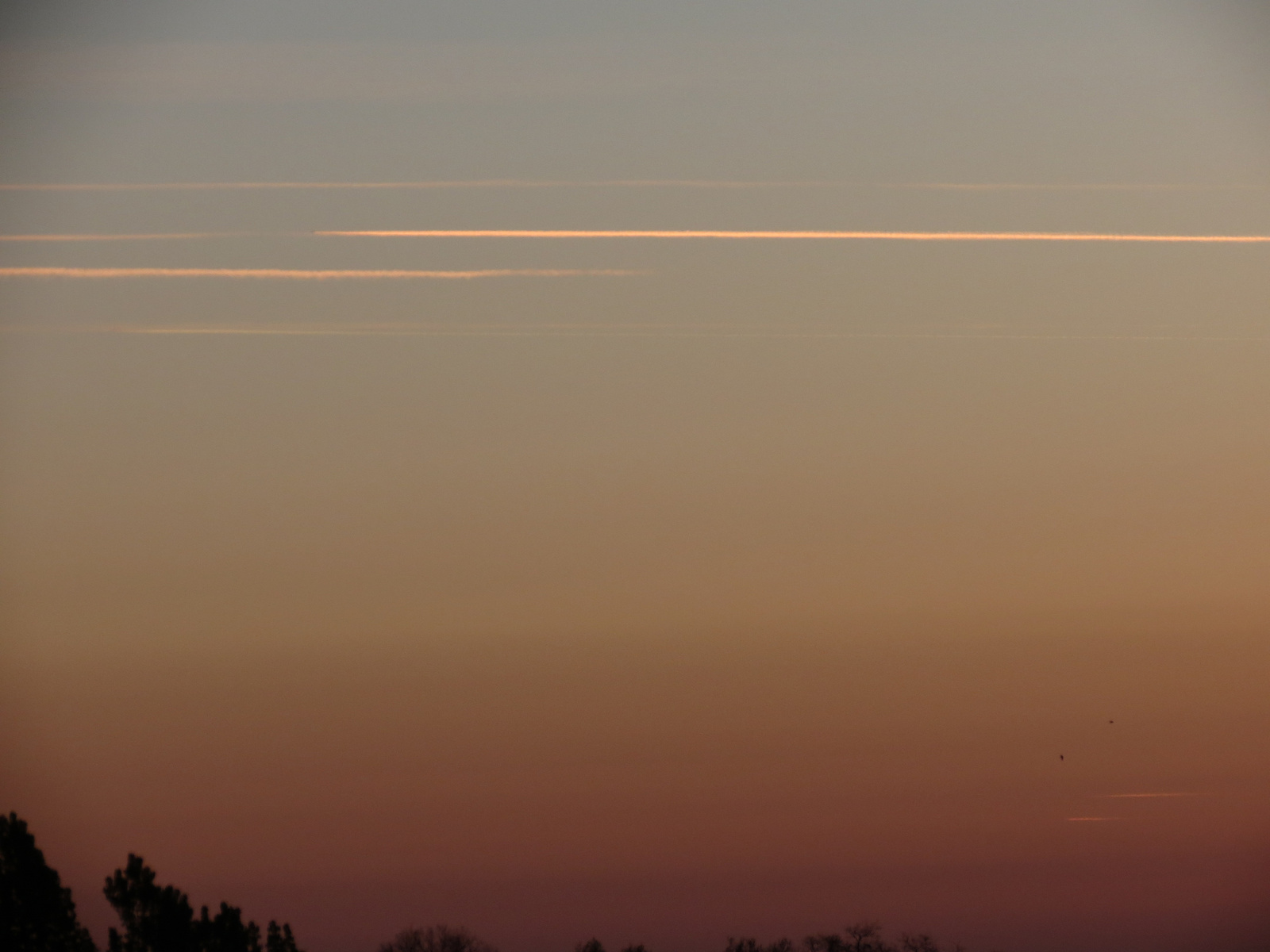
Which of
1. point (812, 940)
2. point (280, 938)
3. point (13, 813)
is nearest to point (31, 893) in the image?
point (13, 813)

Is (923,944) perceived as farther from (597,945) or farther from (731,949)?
(597,945)

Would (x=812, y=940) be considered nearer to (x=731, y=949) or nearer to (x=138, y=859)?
(x=731, y=949)

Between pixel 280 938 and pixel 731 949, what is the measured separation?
3457 inches

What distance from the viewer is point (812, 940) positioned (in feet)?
479

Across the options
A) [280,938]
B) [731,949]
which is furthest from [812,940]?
[280,938]

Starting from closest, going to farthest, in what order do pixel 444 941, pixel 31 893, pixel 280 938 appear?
1. pixel 31 893
2. pixel 280 938
3. pixel 444 941

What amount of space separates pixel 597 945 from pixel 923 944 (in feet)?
90.1

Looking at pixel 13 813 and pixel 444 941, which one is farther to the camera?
pixel 444 941

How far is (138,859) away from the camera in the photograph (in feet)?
178

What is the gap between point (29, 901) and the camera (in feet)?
169

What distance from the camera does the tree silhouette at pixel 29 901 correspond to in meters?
51.1

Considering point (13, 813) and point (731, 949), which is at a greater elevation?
point (731, 949)

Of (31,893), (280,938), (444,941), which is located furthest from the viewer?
(444,941)

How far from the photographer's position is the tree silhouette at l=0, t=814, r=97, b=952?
5112 centimetres
